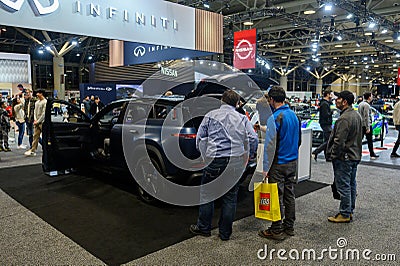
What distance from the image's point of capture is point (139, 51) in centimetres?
877

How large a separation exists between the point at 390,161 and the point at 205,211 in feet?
18.6

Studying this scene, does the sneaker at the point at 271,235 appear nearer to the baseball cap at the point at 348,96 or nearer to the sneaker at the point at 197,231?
the sneaker at the point at 197,231

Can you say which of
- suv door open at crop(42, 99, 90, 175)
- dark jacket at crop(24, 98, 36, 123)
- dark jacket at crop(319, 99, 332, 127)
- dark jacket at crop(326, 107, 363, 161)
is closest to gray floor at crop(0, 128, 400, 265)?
dark jacket at crop(326, 107, 363, 161)

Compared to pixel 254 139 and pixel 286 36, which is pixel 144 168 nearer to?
pixel 254 139

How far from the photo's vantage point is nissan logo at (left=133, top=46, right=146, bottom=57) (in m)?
8.62

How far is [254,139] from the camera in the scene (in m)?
3.28

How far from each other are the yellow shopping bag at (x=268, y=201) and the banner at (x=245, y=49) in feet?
17.0

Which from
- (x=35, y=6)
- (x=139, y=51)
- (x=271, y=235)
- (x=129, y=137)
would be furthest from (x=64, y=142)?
(x=139, y=51)

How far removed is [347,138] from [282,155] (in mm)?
841

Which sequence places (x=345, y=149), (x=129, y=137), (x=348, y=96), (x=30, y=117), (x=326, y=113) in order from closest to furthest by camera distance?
(x=345, y=149) → (x=348, y=96) → (x=129, y=137) → (x=326, y=113) → (x=30, y=117)

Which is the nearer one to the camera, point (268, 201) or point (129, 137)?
point (268, 201)

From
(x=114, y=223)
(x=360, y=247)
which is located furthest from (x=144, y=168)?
(x=360, y=247)

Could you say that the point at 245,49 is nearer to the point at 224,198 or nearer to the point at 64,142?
the point at 64,142

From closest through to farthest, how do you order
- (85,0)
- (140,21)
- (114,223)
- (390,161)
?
(114,223) → (85,0) → (140,21) → (390,161)
